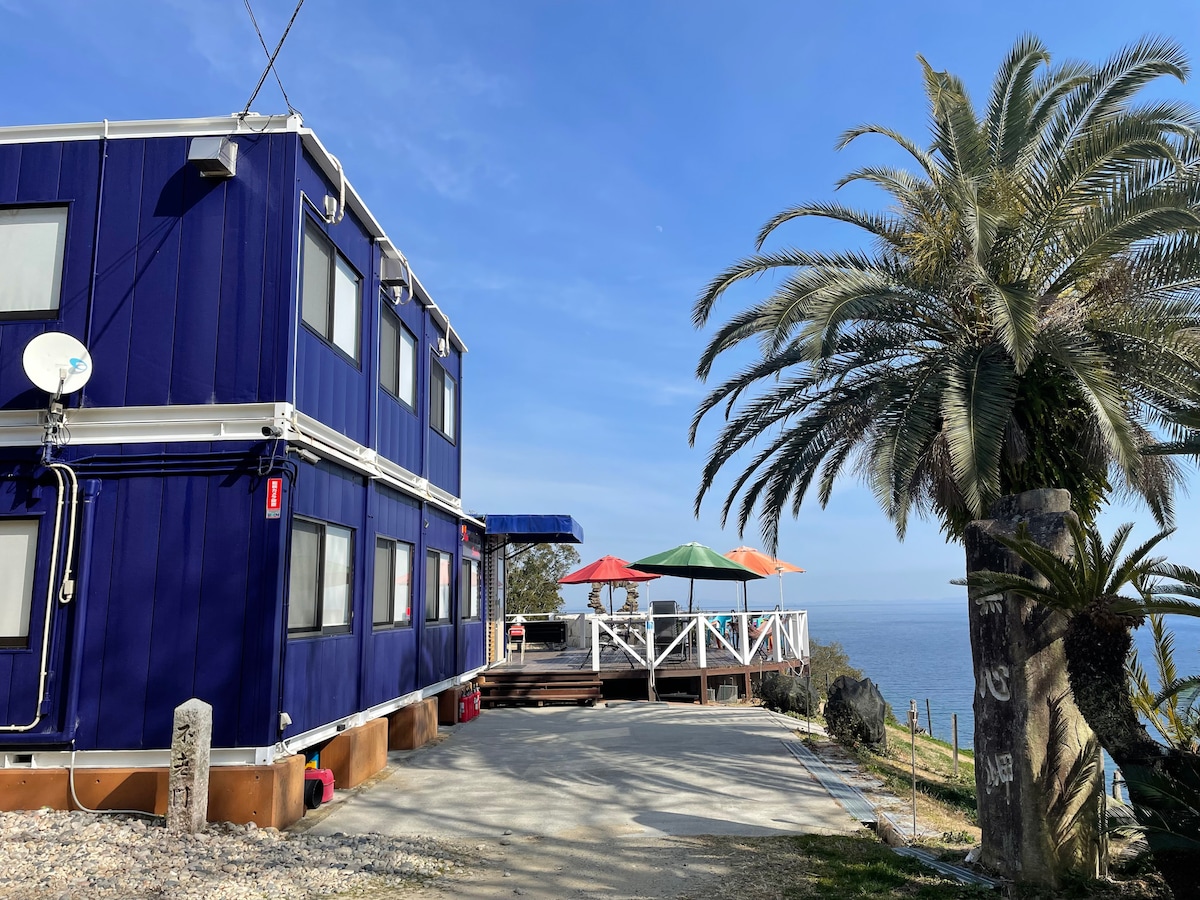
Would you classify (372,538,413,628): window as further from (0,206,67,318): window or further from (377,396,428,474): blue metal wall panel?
(0,206,67,318): window

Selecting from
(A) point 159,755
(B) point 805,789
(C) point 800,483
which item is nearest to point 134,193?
(A) point 159,755

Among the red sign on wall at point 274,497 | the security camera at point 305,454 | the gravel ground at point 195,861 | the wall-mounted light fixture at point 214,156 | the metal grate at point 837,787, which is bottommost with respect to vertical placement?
the metal grate at point 837,787

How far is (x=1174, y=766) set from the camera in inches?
225

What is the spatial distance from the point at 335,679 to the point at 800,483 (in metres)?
6.04

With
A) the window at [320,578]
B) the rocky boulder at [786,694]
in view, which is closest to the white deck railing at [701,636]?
the rocky boulder at [786,694]

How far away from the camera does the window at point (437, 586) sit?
43.2 feet

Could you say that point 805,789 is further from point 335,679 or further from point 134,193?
point 134,193

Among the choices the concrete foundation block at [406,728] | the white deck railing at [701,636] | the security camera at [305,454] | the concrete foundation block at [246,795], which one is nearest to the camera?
the concrete foundation block at [246,795]

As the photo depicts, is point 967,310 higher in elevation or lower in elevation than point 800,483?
higher

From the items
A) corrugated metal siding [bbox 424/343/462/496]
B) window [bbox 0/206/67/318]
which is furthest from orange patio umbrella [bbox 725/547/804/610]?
window [bbox 0/206/67/318]

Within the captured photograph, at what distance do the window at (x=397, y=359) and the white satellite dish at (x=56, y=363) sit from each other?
3.67m

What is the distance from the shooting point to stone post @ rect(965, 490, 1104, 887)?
20.7 ft

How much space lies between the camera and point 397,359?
38.8ft

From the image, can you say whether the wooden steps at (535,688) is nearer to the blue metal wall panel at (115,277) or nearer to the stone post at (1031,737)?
the blue metal wall panel at (115,277)
